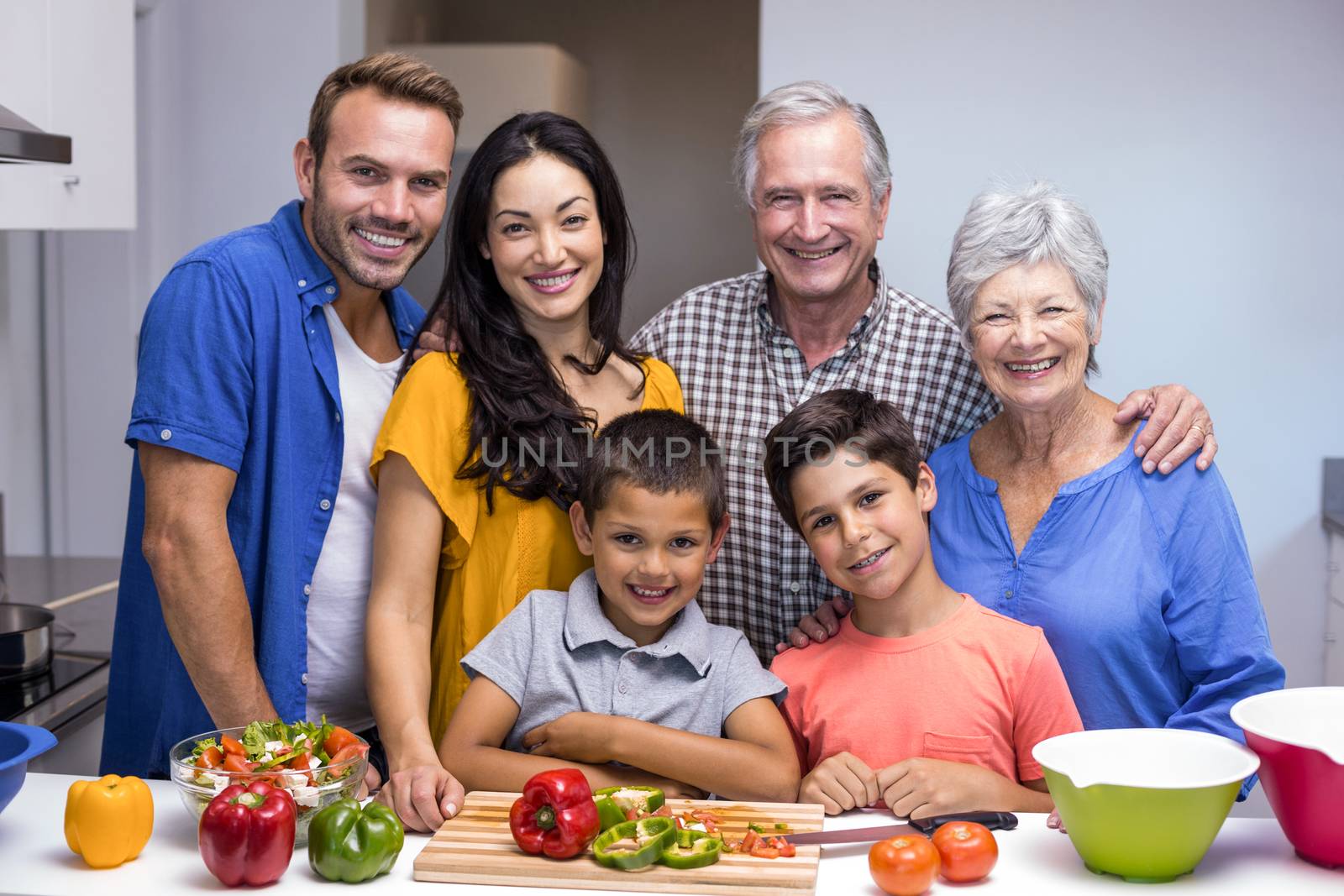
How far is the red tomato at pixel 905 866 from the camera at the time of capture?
1.21m

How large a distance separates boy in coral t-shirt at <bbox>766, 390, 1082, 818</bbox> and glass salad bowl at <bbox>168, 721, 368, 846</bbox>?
57 cm

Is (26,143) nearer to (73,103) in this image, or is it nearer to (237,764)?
(73,103)

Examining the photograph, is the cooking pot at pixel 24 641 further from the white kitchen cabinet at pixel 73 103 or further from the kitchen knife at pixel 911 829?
the kitchen knife at pixel 911 829

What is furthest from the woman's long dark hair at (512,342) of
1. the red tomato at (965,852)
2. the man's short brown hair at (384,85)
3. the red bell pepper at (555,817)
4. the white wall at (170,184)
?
the white wall at (170,184)

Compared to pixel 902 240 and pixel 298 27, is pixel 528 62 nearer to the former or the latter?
pixel 298 27

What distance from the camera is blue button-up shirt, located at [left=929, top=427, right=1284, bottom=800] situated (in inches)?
65.7

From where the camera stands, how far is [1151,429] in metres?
1.76

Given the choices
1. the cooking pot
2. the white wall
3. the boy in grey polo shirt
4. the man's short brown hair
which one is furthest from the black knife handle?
the white wall

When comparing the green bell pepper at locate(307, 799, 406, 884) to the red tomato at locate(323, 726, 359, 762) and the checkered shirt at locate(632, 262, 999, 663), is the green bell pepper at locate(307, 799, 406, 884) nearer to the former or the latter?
the red tomato at locate(323, 726, 359, 762)

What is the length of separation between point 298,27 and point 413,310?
1946 millimetres

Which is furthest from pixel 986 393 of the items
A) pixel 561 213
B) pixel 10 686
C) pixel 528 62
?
pixel 528 62

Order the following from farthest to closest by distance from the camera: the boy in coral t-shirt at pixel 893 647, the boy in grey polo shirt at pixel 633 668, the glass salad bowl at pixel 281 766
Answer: the boy in coral t-shirt at pixel 893 647, the boy in grey polo shirt at pixel 633 668, the glass salad bowl at pixel 281 766

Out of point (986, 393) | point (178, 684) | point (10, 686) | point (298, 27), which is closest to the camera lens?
point (178, 684)

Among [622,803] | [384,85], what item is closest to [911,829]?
[622,803]
